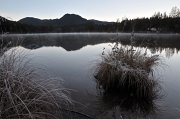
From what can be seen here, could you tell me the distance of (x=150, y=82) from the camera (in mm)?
6023

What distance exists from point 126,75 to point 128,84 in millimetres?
226

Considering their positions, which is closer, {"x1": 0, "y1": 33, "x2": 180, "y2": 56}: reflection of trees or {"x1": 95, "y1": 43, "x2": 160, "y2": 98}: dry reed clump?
{"x1": 95, "y1": 43, "x2": 160, "y2": 98}: dry reed clump

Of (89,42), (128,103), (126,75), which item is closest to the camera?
(128,103)

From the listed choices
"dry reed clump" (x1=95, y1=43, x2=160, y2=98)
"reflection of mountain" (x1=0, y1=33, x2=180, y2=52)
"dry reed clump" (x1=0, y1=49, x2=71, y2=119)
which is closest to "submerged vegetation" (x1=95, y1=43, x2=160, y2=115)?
"dry reed clump" (x1=95, y1=43, x2=160, y2=98)

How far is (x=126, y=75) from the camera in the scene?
20.6ft

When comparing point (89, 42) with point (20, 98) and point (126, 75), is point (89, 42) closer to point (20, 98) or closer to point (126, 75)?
point (126, 75)

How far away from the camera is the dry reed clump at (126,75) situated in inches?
238

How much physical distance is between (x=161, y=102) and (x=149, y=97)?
1.14ft

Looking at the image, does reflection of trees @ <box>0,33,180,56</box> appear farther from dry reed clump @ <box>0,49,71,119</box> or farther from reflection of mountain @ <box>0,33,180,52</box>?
dry reed clump @ <box>0,49,71,119</box>

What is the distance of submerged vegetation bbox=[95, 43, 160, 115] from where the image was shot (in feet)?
18.3

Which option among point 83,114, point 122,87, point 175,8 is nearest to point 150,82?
point 122,87

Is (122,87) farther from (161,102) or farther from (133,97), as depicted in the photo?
(161,102)

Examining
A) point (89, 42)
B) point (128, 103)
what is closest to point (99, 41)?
point (89, 42)

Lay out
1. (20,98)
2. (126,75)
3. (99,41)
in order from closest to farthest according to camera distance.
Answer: (20,98) → (126,75) → (99,41)
